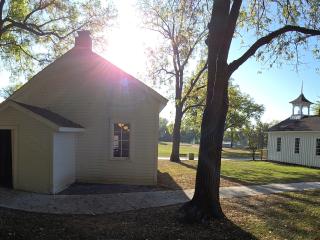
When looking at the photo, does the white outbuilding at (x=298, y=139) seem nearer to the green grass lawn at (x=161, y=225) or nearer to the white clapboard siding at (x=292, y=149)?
the white clapboard siding at (x=292, y=149)

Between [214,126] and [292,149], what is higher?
[214,126]

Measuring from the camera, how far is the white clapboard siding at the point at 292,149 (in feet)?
108

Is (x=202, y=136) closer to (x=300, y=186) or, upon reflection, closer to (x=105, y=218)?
(x=105, y=218)

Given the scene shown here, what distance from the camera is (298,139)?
3500 cm

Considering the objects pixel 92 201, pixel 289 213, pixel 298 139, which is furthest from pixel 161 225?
pixel 298 139

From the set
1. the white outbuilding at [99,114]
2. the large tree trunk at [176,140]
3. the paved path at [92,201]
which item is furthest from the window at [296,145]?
the white outbuilding at [99,114]

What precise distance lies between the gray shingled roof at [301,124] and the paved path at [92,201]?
20677 millimetres

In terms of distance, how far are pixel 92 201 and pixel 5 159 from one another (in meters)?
4.31

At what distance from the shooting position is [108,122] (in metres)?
16.6

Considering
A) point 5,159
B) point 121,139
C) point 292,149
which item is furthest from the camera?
point 292,149

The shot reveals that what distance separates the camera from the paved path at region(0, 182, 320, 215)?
37.6 feet

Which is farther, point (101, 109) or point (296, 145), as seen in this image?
point (296, 145)

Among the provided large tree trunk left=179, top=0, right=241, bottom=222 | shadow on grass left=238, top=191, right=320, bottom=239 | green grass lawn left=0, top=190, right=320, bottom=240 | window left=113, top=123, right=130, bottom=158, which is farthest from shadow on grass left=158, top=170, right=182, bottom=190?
large tree trunk left=179, top=0, right=241, bottom=222

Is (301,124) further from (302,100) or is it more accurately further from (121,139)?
(121,139)
